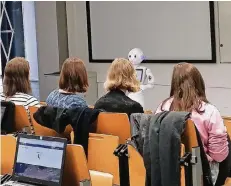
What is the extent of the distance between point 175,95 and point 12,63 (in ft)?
4.83

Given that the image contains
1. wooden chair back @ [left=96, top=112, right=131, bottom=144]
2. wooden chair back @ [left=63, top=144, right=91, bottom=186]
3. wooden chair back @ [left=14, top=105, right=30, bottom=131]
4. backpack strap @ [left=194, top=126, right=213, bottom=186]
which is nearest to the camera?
wooden chair back @ [left=63, top=144, right=91, bottom=186]

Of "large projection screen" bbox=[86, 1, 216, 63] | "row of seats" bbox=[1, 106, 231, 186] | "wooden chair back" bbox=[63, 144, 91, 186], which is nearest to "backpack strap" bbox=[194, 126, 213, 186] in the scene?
"row of seats" bbox=[1, 106, 231, 186]

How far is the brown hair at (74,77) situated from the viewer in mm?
3578

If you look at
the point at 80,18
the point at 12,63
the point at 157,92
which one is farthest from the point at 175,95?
the point at 80,18

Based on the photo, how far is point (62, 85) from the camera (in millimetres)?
3598

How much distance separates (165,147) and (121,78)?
3.76ft

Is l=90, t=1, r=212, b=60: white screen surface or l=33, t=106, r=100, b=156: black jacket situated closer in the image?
l=33, t=106, r=100, b=156: black jacket

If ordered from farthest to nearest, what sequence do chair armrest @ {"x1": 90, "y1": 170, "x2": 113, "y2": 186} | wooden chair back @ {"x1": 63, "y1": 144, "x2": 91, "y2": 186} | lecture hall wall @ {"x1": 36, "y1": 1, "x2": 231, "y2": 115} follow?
lecture hall wall @ {"x1": 36, "y1": 1, "x2": 231, "y2": 115}
chair armrest @ {"x1": 90, "y1": 170, "x2": 113, "y2": 186}
wooden chair back @ {"x1": 63, "y1": 144, "x2": 91, "y2": 186}

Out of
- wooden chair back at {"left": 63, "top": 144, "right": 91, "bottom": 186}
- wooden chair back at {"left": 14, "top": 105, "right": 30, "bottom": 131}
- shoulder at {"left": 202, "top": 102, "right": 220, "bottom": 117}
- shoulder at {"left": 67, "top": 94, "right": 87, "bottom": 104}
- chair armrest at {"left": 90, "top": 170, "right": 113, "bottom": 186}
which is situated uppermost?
shoulder at {"left": 67, "top": 94, "right": 87, "bottom": 104}

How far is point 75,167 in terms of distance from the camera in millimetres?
2311

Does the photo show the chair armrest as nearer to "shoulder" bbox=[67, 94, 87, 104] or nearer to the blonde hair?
"shoulder" bbox=[67, 94, 87, 104]

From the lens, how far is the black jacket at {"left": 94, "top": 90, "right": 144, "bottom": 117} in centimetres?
342

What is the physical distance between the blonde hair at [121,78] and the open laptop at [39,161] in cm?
118

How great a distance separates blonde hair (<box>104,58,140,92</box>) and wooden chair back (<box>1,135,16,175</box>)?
1.08 meters
